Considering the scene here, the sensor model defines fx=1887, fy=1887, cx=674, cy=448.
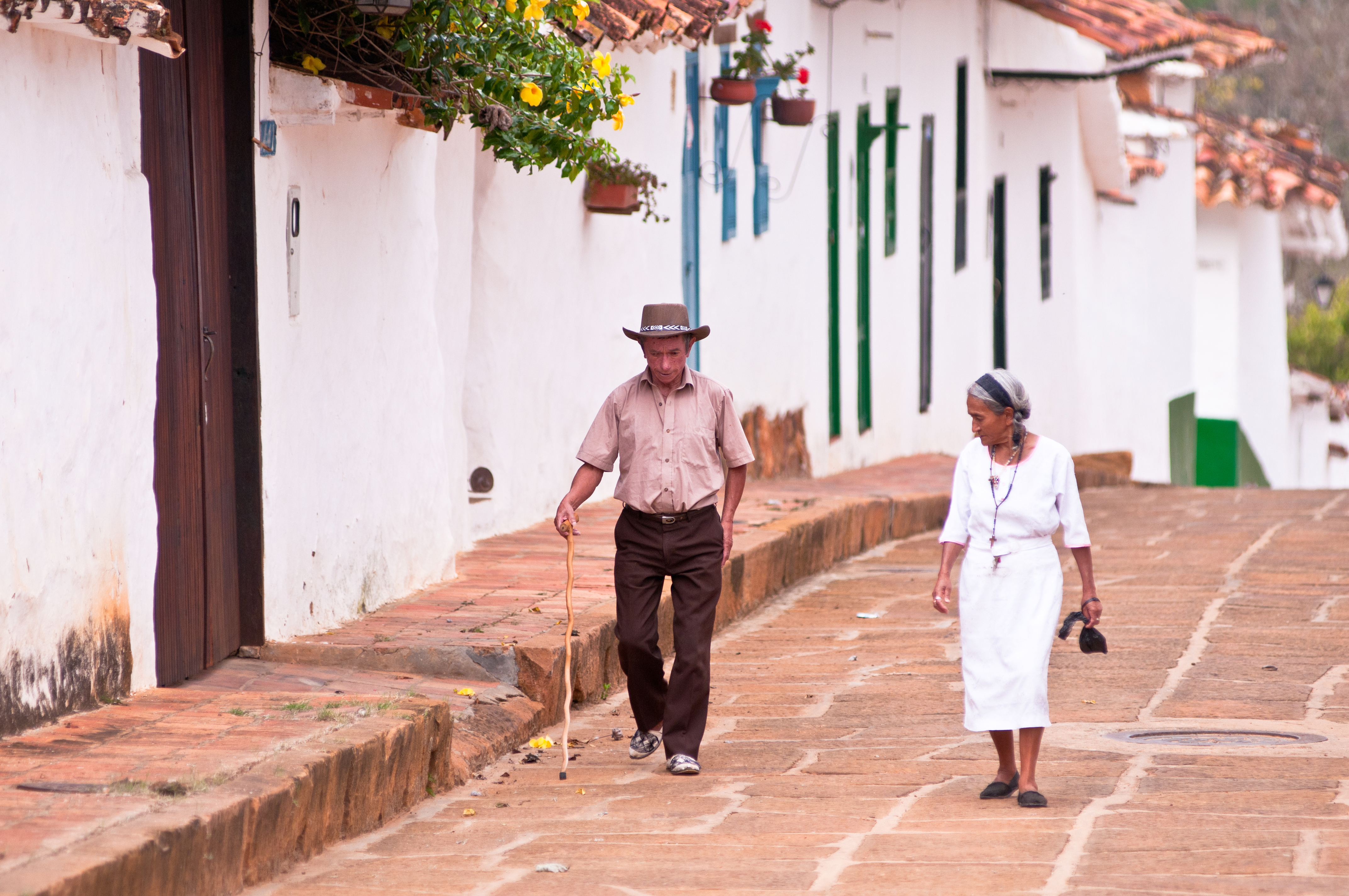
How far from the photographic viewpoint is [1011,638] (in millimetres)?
5828

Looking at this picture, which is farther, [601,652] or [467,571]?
[467,571]

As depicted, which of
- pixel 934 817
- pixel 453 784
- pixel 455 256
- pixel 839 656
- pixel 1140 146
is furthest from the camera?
pixel 1140 146

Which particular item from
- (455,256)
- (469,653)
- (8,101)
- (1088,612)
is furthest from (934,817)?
(455,256)

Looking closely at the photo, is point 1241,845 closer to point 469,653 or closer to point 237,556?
point 469,653

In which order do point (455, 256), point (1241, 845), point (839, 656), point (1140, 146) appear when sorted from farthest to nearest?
point (1140, 146) → point (455, 256) → point (839, 656) → point (1241, 845)

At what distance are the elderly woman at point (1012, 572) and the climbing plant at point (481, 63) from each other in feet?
7.05

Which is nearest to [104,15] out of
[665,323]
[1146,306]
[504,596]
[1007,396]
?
[665,323]

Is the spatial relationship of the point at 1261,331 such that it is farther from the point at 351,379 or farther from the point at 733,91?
the point at 351,379

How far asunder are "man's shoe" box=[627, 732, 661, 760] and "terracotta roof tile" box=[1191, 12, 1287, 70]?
15630 millimetres

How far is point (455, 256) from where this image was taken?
9492mm

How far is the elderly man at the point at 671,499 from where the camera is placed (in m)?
6.55

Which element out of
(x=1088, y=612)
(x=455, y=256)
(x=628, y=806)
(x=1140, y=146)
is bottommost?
(x=628, y=806)

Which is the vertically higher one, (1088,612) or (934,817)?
(1088,612)

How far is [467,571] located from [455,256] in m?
1.63
